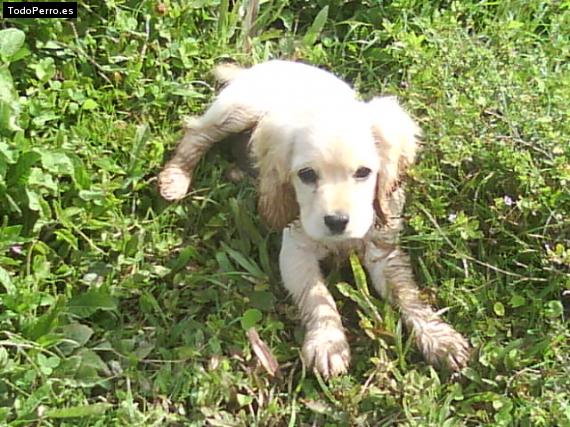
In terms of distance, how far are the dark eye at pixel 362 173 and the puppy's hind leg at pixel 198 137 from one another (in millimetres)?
635

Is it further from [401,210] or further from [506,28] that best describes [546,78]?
[401,210]

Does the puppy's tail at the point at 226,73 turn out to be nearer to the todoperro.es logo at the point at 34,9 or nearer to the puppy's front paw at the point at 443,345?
the todoperro.es logo at the point at 34,9

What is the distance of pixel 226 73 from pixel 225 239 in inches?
27.8

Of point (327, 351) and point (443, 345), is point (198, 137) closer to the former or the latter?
point (327, 351)

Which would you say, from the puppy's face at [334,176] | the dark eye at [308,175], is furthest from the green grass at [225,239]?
the dark eye at [308,175]

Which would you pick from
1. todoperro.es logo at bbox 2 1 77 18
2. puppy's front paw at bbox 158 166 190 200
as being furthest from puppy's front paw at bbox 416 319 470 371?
todoperro.es logo at bbox 2 1 77 18

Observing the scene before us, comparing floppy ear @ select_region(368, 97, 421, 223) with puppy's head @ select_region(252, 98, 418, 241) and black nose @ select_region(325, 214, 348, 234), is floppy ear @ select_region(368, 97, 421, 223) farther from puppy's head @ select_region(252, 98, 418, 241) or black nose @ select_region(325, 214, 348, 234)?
black nose @ select_region(325, 214, 348, 234)

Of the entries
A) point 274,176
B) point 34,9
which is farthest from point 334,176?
point 34,9

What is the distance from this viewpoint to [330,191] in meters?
3.15

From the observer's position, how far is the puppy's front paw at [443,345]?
3236 millimetres

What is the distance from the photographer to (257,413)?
3168 mm

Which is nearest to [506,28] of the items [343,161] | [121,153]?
[343,161]

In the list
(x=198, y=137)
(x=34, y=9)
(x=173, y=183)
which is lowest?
(x=173, y=183)

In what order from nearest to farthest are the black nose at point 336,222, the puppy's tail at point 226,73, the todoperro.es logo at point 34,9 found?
the black nose at point 336,222
the todoperro.es logo at point 34,9
the puppy's tail at point 226,73
